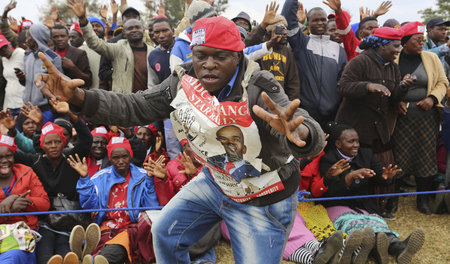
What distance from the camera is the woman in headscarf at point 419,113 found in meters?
5.22

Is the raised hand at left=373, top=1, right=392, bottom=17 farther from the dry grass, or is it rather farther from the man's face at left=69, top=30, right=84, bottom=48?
the man's face at left=69, top=30, right=84, bottom=48

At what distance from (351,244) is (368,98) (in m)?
1.88

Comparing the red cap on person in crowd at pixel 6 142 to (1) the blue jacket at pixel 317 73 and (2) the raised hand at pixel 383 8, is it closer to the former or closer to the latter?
(1) the blue jacket at pixel 317 73

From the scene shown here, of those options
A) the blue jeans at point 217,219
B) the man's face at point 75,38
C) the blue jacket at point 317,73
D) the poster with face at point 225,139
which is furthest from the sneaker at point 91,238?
the man's face at point 75,38

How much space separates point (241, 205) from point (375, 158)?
3.04 m

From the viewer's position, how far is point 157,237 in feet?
8.41

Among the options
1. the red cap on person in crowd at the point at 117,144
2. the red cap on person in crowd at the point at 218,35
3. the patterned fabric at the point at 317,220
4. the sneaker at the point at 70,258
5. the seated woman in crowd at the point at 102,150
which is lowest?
the patterned fabric at the point at 317,220

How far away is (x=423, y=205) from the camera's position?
17.7 ft

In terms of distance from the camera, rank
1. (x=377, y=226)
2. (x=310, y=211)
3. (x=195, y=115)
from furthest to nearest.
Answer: (x=310, y=211) < (x=377, y=226) < (x=195, y=115)

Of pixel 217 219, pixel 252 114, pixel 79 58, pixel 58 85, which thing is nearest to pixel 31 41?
pixel 79 58

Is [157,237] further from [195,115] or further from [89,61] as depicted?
[89,61]

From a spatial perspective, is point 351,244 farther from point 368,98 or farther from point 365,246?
point 368,98

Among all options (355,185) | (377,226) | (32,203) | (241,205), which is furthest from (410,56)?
(32,203)

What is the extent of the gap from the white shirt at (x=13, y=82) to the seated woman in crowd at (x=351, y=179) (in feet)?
15.2
